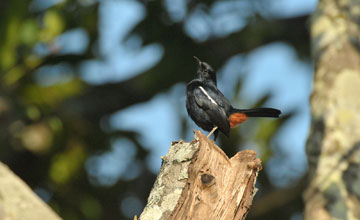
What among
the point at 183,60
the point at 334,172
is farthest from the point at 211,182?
the point at 183,60

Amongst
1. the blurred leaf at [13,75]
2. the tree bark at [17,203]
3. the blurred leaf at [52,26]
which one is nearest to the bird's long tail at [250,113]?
the tree bark at [17,203]

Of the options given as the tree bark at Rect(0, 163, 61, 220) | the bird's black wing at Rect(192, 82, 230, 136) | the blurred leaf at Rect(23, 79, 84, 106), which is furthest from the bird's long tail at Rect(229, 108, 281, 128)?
the blurred leaf at Rect(23, 79, 84, 106)

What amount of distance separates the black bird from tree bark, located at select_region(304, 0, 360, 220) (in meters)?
0.78

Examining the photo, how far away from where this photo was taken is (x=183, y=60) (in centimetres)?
871

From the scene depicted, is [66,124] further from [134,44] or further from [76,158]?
[134,44]

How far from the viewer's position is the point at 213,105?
5930mm

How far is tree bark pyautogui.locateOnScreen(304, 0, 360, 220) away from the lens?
15.6 ft

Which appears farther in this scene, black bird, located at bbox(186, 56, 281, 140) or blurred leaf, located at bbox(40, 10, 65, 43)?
blurred leaf, located at bbox(40, 10, 65, 43)

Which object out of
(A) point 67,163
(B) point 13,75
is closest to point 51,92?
(B) point 13,75

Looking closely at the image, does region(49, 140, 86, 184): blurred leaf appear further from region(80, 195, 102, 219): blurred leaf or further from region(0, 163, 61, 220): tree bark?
region(0, 163, 61, 220): tree bark

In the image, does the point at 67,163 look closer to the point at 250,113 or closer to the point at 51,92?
the point at 51,92

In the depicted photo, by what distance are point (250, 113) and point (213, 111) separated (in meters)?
0.42

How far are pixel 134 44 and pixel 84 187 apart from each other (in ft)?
7.67

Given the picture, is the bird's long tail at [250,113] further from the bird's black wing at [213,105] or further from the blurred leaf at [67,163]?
the blurred leaf at [67,163]
